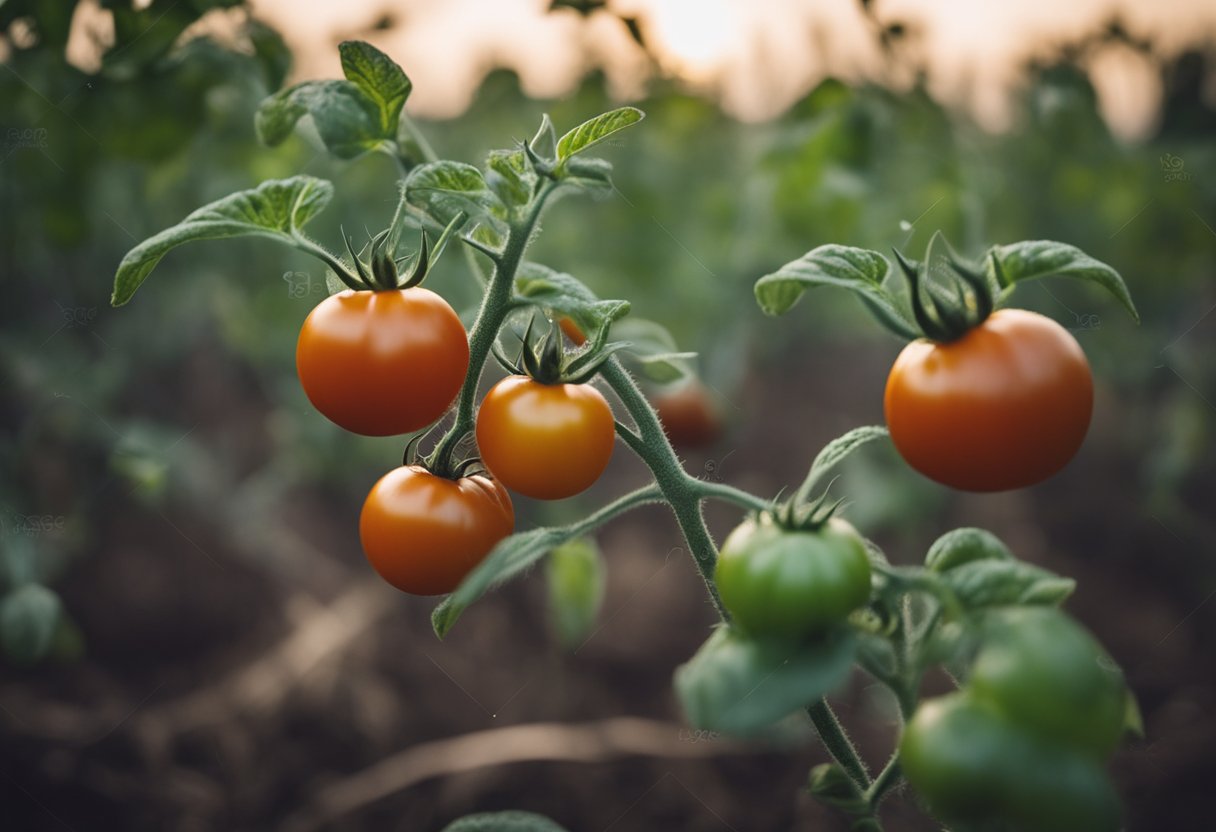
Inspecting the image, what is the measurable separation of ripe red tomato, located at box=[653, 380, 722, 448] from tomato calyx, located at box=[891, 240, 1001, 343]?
4.48ft

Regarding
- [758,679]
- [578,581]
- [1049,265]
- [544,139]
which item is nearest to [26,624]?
[578,581]

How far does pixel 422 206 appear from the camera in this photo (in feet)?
2.47

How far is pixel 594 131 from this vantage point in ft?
2.18

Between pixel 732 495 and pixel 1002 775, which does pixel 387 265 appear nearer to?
pixel 732 495

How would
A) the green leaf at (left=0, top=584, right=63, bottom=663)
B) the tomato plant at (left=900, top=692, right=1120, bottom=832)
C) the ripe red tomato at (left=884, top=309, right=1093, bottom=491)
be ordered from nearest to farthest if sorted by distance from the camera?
the tomato plant at (left=900, top=692, right=1120, bottom=832), the ripe red tomato at (left=884, top=309, right=1093, bottom=491), the green leaf at (left=0, top=584, right=63, bottom=663)

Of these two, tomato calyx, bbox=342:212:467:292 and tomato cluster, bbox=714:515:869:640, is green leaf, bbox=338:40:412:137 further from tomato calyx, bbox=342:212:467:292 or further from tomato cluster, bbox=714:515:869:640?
tomato cluster, bbox=714:515:869:640

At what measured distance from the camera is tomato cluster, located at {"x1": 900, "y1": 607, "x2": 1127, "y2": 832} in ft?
1.61

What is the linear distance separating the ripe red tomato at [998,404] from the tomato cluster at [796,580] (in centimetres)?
10

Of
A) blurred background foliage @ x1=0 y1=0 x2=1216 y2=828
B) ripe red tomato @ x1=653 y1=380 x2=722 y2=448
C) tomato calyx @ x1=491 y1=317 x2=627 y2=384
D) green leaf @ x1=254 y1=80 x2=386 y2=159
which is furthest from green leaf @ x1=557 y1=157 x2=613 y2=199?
ripe red tomato @ x1=653 y1=380 x2=722 y2=448

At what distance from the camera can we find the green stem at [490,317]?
27.4 inches

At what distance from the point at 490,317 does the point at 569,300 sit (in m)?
0.08

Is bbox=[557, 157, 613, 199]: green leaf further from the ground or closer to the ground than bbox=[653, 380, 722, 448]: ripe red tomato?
further from the ground

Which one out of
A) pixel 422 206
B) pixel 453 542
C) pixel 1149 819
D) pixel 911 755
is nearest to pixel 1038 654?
pixel 911 755

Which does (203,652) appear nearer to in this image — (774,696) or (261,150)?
(261,150)
